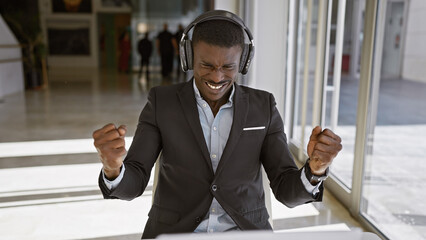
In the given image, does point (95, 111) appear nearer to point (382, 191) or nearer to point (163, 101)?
point (382, 191)

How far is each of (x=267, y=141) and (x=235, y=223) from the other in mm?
345

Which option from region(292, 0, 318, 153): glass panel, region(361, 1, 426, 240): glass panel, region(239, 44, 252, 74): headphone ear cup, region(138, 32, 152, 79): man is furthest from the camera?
region(138, 32, 152, 79): man

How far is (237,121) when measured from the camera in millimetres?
1588

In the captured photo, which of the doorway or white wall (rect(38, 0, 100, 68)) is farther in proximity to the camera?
the doorway

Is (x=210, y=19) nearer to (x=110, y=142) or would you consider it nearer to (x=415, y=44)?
(x=110, y=142)

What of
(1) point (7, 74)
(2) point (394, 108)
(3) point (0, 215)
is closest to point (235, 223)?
(2) point (394, 108)

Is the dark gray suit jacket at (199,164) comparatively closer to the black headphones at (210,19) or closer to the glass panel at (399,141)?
the black headphones at (210,19)

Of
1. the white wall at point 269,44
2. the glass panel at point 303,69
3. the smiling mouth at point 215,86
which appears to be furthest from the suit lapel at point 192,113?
the white wall at point 269,44

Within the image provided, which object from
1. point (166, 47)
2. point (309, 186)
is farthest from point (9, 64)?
point (309, 186)

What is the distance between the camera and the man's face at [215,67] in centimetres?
150

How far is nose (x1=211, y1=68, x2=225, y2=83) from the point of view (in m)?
1.52

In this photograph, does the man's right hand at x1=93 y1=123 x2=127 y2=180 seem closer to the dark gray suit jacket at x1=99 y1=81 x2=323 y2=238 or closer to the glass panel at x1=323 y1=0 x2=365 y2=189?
the dark gray suit jacket at x1=99 y1=81 x2=323 y2=238

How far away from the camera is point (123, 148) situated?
124 centimetres

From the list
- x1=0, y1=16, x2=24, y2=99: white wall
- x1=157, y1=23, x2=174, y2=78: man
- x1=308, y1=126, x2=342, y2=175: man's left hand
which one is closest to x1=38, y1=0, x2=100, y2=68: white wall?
x1=157, y1=23, x2=174, y2=78: man
